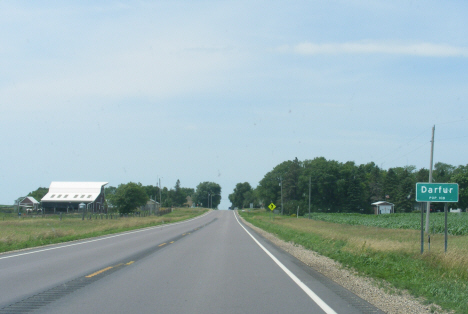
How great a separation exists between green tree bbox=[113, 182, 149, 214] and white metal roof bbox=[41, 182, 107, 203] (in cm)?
1217

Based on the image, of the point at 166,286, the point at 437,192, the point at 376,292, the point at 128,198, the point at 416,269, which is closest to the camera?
the point at 376,292

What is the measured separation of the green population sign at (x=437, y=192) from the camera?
14.9 metres

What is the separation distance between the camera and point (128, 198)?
279 feet

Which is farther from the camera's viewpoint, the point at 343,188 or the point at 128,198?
the point at 343,188

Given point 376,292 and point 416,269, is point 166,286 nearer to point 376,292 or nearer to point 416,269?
point 376,292

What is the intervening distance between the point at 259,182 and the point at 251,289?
141 meters

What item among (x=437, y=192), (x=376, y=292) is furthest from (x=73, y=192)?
(x=376, y=292)

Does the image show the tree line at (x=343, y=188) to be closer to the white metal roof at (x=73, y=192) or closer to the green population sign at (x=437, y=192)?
the white metal roof at (x=73, y=192)

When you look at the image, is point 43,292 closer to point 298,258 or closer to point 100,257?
point 100,257

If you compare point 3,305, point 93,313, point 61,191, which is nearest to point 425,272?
point 93,313

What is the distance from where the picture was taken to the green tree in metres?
85.1

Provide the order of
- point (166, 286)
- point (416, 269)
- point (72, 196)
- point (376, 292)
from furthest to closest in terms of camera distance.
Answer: point (72, 196)
point (416, 269)
point (166, 286)
point (376, 292)

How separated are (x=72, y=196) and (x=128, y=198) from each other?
19.0 metres

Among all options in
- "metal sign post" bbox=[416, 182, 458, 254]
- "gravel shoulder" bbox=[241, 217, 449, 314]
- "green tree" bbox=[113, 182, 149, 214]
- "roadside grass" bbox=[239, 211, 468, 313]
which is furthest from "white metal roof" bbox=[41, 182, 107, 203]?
"gravel shoulder" bbox=[241, 217, 449, 314]
